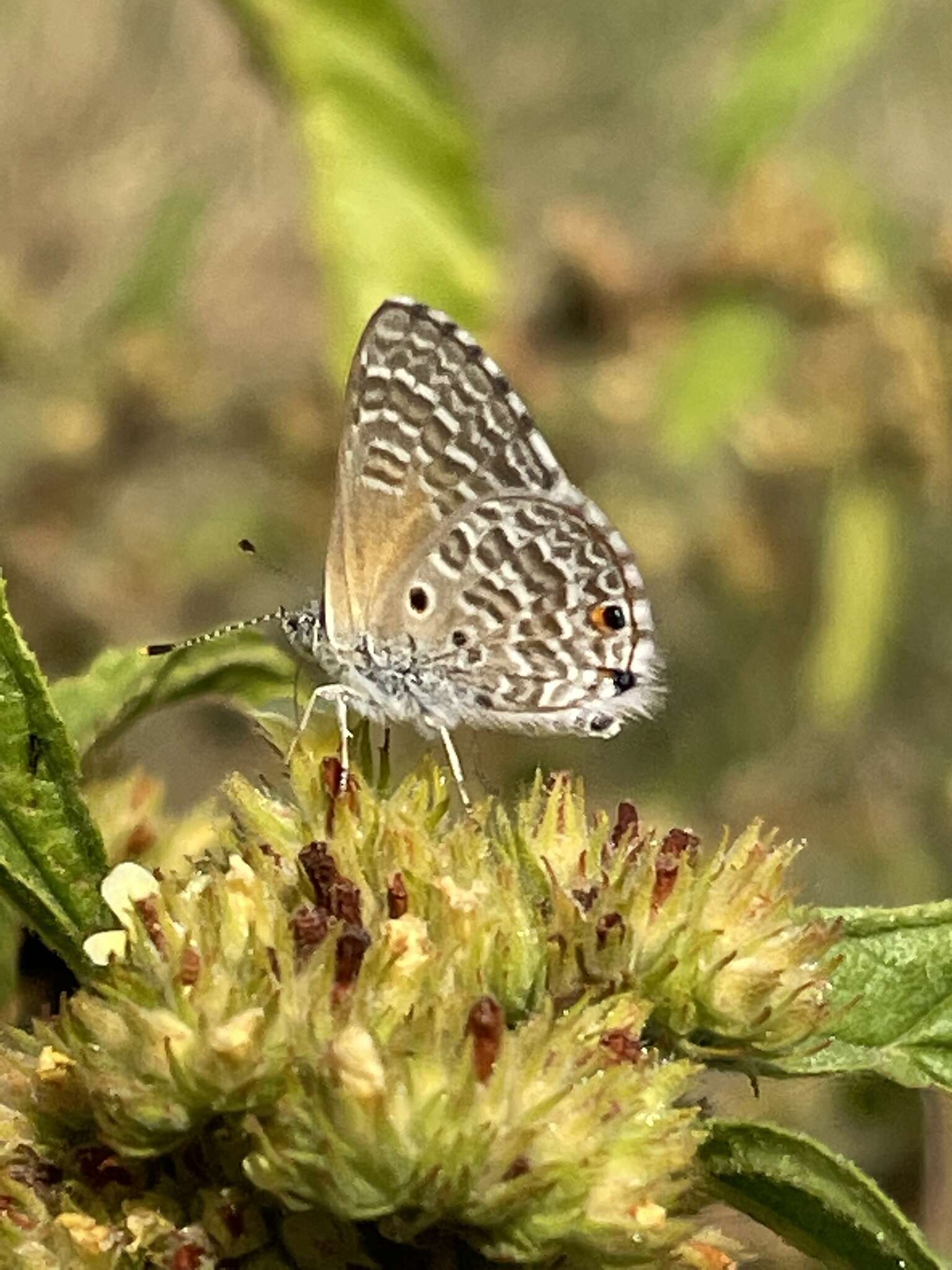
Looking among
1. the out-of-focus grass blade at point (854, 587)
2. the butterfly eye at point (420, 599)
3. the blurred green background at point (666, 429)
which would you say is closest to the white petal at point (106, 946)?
the butterfly eye at point (420, 599)

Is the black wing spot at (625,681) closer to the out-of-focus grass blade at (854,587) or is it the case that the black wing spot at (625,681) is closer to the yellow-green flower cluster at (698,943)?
the yellow-green flower cluster at (698,943)

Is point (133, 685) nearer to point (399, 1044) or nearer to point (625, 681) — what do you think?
point (399, 1044)

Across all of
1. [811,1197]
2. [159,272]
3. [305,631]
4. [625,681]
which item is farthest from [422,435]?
[159,272]

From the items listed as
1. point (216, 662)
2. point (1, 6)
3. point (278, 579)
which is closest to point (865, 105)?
point (1, 6)

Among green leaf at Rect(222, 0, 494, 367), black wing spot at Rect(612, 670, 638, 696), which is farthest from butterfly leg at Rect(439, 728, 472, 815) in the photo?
green leaf at Rect(222, 0, 494, 367)

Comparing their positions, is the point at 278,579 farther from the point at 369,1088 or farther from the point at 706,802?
the point at 369,1088
